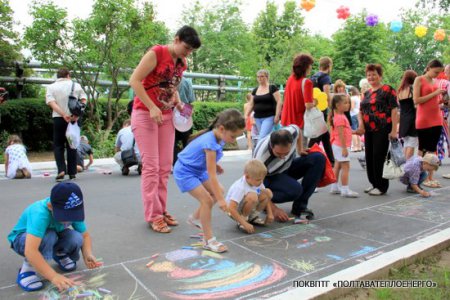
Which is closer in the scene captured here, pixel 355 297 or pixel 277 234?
pixel 355 297

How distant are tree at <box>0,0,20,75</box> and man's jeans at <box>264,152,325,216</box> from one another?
8.42 meters

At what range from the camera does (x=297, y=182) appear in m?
4.42

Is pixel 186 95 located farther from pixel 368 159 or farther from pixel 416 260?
pixel 416 260

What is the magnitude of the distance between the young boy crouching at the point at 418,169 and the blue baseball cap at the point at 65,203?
4.55 meters

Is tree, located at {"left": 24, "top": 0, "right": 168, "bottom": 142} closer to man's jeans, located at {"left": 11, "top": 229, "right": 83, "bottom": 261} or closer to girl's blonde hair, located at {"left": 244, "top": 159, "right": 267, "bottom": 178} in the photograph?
girl's blonde hair, located at {"left": 244, "top": 159, "right": 267, "bottom": 178}

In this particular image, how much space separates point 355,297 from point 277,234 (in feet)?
4.19

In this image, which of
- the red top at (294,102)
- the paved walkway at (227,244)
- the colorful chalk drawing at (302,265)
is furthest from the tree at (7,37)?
the colorful chalk drawing at (302,265)

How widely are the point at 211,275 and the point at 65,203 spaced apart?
3.64 feet

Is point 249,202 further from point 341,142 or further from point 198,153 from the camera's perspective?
point 341,142

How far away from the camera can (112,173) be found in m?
7.68

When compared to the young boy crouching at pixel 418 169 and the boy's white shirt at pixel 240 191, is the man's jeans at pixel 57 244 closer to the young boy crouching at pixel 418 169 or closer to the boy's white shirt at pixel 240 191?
the boy's white shirt at pixel 240 191

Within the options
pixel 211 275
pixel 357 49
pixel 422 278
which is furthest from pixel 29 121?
pixel 357 49

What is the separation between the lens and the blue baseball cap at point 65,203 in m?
2.61

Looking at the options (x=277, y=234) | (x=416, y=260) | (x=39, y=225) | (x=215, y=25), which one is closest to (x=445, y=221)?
(x=416, y=260)
